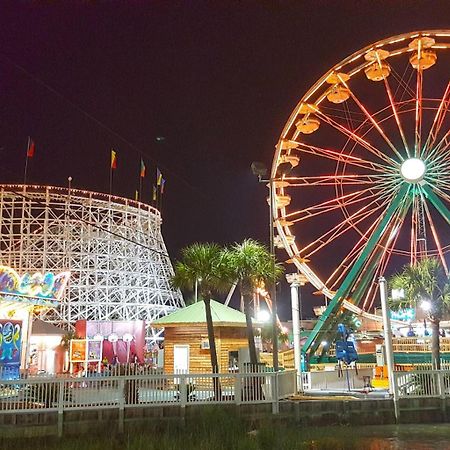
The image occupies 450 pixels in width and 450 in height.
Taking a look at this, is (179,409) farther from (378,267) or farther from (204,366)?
(378,267)

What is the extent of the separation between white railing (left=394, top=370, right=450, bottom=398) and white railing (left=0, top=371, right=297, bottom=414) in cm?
317

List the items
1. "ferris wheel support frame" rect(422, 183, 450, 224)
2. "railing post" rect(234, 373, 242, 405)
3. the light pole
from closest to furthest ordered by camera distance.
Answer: "railing post" rect(234, 373, 242, 405)
the light pole
"ferris wheel support frame" rect(422, 183, 450, 224)

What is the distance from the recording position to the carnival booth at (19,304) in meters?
21.3

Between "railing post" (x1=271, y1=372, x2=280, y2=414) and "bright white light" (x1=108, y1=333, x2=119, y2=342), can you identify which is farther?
"bright white light" (x1=108, y1=333, x2=119, y2=342)

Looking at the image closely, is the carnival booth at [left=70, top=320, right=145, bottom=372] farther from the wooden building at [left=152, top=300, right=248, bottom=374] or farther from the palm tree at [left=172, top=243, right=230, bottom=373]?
the palm tree at [left=172, top=243, right=230, bottom=373]

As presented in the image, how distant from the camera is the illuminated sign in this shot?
20.9m

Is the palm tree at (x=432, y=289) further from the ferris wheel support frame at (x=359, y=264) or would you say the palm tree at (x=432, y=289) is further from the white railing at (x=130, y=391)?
the white railing at (x=130, y=391)

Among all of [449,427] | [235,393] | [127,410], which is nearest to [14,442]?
[127,410]

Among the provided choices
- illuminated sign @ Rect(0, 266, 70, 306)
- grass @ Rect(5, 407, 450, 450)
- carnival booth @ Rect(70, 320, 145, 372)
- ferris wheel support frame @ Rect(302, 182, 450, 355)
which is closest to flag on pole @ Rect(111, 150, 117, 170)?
carnival booth @ Rect(70, 320, 145, 372)

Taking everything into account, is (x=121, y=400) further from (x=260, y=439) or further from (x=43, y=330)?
(x=43, y=330)

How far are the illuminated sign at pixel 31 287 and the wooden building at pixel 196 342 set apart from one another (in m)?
4.34

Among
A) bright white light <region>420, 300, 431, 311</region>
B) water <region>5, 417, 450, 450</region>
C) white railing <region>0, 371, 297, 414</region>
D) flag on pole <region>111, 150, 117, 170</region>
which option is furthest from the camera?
flag on pole <region>111, 150, 117, 170</region>

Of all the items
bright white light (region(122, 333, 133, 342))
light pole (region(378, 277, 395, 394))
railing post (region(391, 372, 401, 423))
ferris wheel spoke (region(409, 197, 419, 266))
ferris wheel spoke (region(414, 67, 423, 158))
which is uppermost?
ferris wheel spoke (region(414, 67, 423, 158))

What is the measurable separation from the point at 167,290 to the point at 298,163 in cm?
3110
